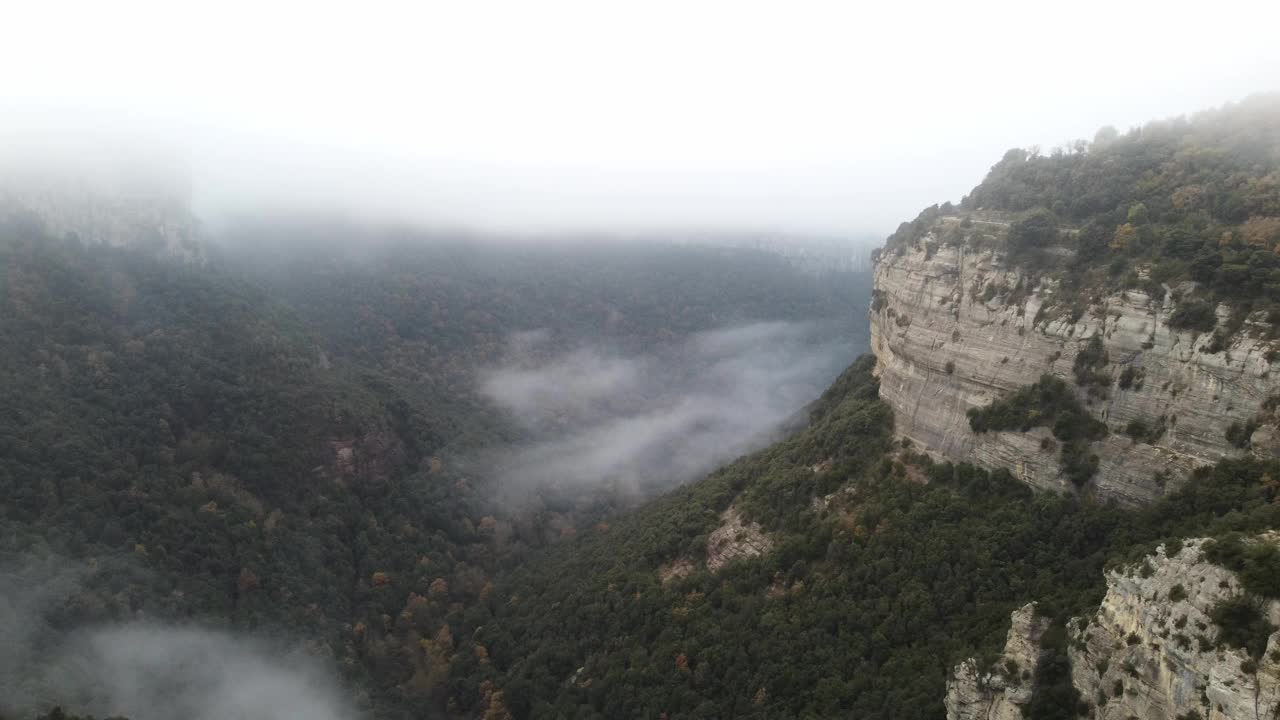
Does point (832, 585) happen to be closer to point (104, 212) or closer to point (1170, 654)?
point (1170, 654)

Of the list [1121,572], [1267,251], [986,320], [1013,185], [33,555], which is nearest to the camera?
[1121,572]


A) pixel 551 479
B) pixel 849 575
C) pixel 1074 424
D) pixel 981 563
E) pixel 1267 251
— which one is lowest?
pixel 551 479

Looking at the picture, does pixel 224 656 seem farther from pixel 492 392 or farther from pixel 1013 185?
pixel 492 392

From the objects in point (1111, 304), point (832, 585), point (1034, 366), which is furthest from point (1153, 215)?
point (832, 585)

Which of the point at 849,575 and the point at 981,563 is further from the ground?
the point at 981,563

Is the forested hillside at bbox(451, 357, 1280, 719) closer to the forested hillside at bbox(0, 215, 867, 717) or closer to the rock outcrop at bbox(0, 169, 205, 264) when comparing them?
the forested hillside at bbox(0, 215, 867, 717)

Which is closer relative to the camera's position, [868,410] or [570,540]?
[868,410]

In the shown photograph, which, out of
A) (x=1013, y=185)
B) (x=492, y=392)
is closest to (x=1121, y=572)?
(x=1013, y=185)
